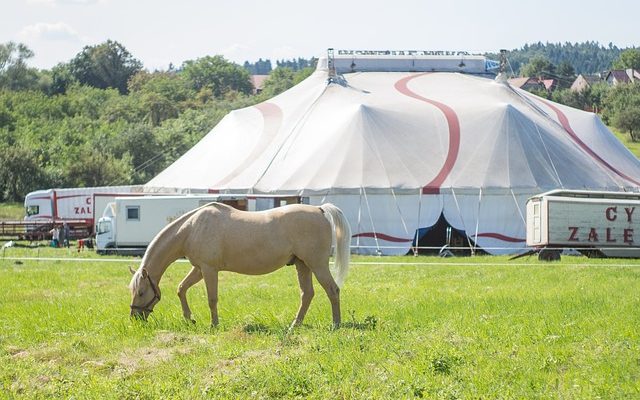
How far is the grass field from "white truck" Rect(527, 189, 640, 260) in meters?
12.1

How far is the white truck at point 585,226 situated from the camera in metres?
30.5

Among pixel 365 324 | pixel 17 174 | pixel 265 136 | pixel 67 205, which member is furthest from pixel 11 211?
pixel 365 324

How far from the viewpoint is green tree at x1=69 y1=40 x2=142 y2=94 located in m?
135

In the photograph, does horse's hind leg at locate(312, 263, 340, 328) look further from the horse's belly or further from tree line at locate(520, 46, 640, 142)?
tree line at locate(520, 46, 640, 142)

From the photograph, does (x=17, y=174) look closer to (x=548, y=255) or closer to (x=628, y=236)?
(x=548, y=255)

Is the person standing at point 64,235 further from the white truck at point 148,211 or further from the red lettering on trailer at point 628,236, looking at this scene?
the red lettering on trailer at point 628,236

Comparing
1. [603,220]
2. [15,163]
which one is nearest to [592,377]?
[603,220]

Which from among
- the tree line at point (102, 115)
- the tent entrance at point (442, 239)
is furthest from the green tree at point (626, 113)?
the tent entrance at point (442, 239)

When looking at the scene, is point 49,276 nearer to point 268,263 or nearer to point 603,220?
point 268,263

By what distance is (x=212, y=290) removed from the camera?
13367 mm

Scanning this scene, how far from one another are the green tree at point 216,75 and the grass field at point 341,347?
12400 centimetres

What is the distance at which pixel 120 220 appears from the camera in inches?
1490

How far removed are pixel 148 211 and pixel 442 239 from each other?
37.2ft

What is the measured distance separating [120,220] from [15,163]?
1332 inches
